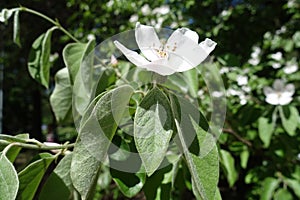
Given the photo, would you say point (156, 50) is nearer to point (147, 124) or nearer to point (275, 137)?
point (147, 124)

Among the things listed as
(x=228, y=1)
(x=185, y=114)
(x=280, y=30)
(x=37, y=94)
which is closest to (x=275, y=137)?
(x=185, y=114)

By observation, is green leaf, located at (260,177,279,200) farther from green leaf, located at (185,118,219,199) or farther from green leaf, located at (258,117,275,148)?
green leaf, located at (185,118,219,199)

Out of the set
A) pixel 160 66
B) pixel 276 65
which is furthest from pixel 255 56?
pixel 160 66

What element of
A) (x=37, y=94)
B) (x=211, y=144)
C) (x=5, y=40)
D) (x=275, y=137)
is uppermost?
(x=211, y=144)

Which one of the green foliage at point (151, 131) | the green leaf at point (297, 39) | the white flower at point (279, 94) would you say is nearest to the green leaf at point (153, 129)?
the green foliage at point (151, 131)

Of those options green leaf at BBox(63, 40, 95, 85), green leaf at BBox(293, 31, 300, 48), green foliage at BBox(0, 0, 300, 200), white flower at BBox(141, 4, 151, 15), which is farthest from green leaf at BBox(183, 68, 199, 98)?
white flower at BBox(141, 4, 151, 15)
